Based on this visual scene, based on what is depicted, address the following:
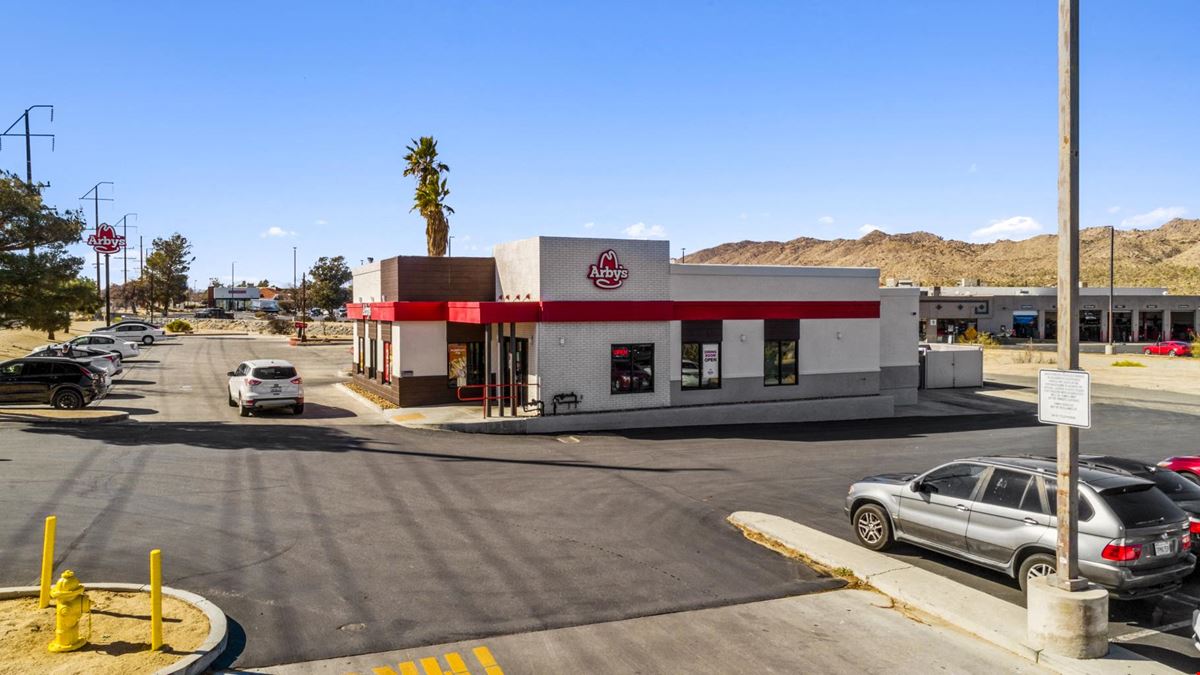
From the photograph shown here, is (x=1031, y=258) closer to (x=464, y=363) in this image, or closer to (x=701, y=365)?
(x=701, y=365)

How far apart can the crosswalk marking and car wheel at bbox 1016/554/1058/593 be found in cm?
666

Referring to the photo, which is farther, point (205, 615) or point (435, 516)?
point (435, 516)

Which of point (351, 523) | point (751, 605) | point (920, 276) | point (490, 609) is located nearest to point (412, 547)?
point (351, 523)

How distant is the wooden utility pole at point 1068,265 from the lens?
857cm

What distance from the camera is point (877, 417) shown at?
30.1m

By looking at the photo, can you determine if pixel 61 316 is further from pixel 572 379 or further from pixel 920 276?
pixel 920 276

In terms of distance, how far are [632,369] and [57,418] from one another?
17.3 metres

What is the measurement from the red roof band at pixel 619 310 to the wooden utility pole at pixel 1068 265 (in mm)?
16967

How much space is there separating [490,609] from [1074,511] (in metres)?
6.68

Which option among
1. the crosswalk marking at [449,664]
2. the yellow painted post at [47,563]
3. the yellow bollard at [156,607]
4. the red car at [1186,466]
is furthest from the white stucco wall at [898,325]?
the yellow painted post at [47,563]

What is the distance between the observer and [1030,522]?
10.3m

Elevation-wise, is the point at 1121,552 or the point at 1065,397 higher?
the point at 1065,397

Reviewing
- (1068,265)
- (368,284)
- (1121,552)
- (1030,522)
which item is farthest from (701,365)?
(1068,265)

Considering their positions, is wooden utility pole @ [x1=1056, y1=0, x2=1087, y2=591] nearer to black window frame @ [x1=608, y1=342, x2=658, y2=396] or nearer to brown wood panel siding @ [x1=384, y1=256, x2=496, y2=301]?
black window frame @ [x1=608, y1=342, x2=658, y2=396]
